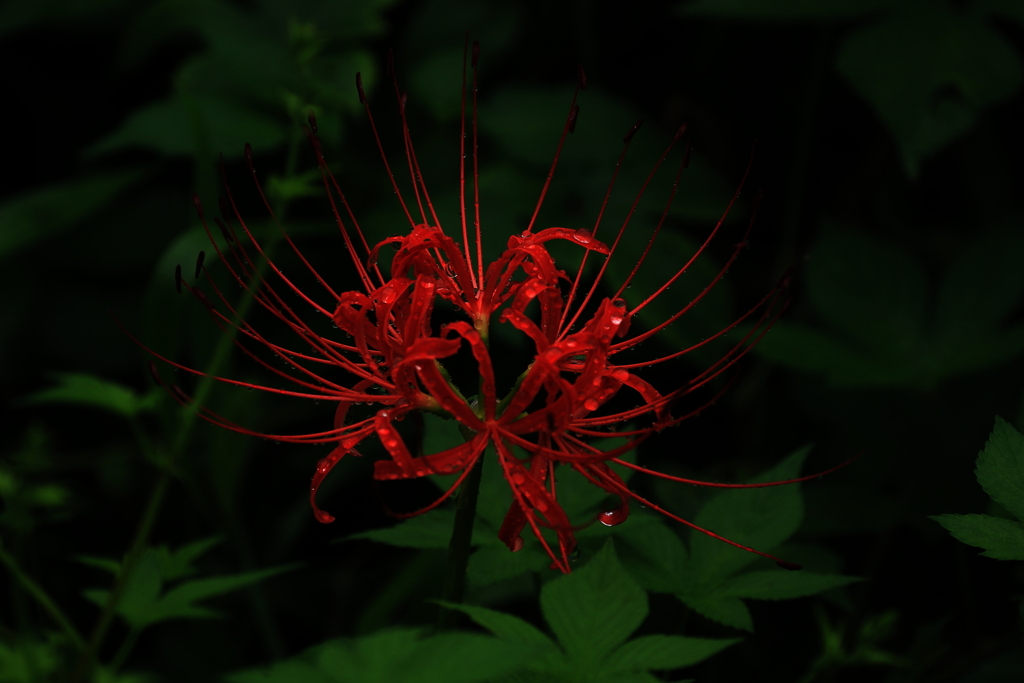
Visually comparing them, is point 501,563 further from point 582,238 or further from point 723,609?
point 582,238

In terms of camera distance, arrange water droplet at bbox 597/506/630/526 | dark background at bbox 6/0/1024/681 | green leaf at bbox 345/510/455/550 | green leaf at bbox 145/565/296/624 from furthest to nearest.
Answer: dark background at bbox 6/0/1024/681 < green leaf at bbox 145/565/296/624 < green leaf at bbox 345/510/455/550 < water droplet at bbox 597/506/630/526

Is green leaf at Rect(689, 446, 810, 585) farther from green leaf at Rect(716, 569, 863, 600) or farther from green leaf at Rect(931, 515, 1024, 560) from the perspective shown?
green leaf at Rect(931, 515, 1024, 560)

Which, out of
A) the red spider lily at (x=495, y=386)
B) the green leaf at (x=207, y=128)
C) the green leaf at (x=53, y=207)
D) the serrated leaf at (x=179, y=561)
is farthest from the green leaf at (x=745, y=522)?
the green leaf at (x=53, y=207)

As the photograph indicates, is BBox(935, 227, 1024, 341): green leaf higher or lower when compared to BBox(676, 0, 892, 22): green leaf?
lower

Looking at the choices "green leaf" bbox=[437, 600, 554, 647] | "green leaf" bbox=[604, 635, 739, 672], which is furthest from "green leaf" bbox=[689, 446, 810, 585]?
Result: "green leaf" bbox=[437, 600, 554, 647]

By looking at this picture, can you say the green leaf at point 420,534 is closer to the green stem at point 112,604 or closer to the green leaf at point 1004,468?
the green stem at point 112,604

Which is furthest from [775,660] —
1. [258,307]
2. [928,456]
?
[258,307]

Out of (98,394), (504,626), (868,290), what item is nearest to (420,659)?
(504,626)
